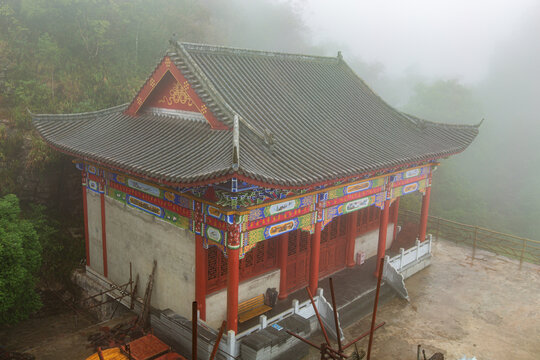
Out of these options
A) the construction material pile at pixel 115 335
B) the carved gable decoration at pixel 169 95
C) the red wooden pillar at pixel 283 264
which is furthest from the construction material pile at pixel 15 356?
the carved gable decoration at pixel 169 95

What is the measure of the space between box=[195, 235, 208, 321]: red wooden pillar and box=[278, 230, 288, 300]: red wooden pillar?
2.93 meters

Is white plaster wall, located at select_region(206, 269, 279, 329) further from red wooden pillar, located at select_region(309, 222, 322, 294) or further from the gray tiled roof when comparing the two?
the gray tiled roof

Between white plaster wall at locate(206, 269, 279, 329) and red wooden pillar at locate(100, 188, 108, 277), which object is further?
red wooden pillar at locate(100, 188, 108, 277)

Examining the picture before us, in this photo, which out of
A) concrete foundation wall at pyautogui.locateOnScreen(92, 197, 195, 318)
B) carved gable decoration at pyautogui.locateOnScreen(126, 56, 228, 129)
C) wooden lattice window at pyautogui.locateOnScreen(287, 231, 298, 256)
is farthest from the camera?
wooden lattice window at pyautogui.locateOnScreen(287, 231, 298, 256)

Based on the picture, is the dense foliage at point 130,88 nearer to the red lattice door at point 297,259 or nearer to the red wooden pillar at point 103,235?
the red wooden pillar at point 103,235

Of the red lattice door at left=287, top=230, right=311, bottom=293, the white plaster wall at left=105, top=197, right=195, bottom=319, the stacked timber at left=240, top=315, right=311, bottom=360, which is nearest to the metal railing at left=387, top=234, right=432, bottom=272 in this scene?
the red lattice door at left=287, top=230, right=311, bottom=293

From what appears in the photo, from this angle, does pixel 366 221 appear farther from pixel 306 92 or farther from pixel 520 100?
pixel 520 100

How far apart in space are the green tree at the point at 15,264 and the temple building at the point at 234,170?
6.94ft

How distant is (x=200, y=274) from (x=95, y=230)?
18.9 ft

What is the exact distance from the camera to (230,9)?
5225 centimetres

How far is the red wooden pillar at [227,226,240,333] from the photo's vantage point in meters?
10.6

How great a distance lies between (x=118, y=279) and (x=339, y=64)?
467 inches

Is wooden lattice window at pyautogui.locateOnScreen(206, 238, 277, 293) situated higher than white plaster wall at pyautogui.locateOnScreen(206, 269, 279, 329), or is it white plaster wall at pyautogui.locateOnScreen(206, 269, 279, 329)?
wooden lattice window at pyautogui.locateOnScreen(206, 238, 277, 293)

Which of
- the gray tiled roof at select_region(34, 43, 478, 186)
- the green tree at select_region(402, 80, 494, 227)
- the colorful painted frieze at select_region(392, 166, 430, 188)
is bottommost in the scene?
the green tree at select_region(402, 80, 494, 227)
